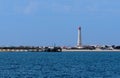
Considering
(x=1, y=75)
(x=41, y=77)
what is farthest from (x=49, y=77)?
(x=1, y=75)

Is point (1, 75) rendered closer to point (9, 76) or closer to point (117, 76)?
point (9, 76)

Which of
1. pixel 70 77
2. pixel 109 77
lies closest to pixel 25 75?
pixel 70 77

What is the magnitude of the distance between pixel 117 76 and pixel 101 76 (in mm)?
2114

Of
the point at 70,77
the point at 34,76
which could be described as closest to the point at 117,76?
the point at 70,77

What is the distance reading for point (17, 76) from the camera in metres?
69.2

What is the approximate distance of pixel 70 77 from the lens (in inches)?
2694

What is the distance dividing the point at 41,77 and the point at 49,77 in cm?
106

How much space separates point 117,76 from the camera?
228 feet

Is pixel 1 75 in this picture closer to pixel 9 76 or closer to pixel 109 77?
pixel 9 76

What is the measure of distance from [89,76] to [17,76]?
29.5 ft

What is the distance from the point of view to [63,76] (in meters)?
69.9

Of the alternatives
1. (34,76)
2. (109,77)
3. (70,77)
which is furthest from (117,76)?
(34,76)

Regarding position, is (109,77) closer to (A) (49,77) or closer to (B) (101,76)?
(B) (101,76)

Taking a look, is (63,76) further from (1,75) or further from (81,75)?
(1,75)
